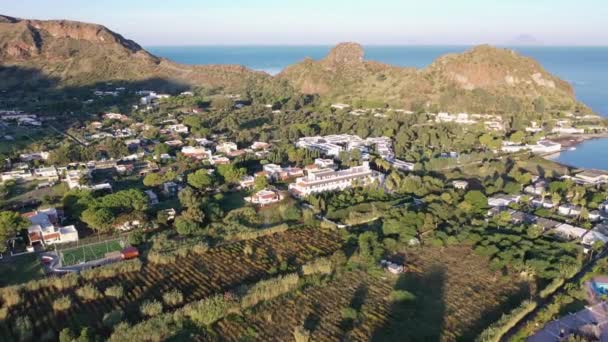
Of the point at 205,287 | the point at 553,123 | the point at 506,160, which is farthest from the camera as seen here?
the point at 553,123

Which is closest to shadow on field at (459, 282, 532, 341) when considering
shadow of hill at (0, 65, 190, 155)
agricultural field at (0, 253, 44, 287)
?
agricultural field at (0, 253, 44, 287)

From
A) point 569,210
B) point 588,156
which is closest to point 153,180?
point 569,210

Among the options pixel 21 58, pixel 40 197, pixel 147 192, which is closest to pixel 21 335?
pixel 147 192

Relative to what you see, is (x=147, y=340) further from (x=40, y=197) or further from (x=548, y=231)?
(x=548, y=231)

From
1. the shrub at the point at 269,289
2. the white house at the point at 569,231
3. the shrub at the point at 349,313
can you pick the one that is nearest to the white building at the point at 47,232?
the shrub at the point at 269,289

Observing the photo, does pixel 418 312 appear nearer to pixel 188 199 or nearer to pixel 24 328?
pixel 24 328

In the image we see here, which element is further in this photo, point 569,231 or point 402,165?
point 402,165
